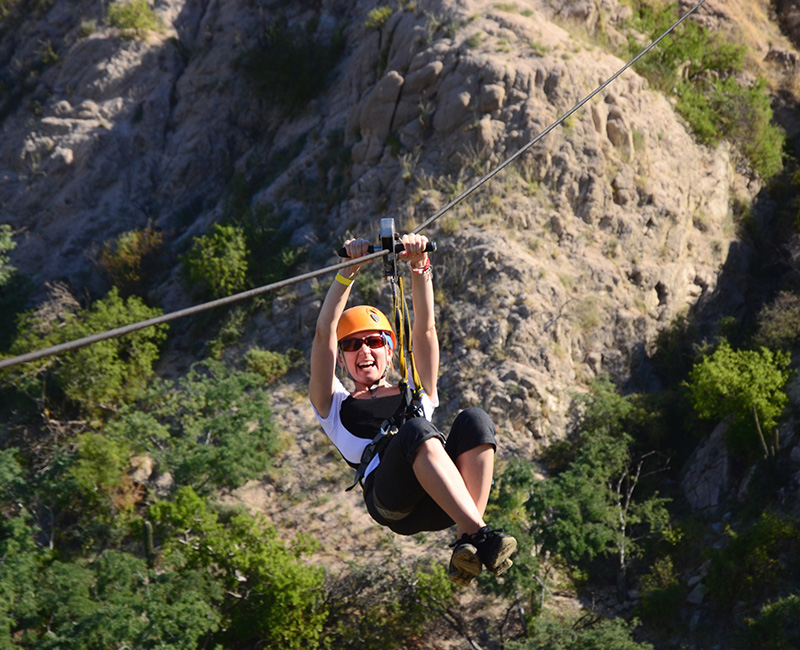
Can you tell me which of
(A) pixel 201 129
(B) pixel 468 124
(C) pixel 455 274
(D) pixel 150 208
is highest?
(B) pixel 468 124

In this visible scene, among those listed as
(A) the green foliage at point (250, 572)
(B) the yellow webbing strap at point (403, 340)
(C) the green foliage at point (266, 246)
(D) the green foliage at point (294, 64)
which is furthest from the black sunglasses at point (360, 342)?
(D) the green foliage at point (294, 64)

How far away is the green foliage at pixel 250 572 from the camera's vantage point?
39.8 ft

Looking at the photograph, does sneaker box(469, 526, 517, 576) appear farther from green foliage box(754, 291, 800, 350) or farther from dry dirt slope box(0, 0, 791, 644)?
green foliage box(754, 291, 800, 350)

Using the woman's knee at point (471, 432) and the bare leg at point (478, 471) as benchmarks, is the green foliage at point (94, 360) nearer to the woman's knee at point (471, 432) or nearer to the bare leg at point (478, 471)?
the woman's knee at point (471, 432)

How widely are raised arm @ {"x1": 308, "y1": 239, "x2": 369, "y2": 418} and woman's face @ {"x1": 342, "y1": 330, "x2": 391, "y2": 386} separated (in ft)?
0.81

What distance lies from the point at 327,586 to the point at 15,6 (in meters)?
23.3

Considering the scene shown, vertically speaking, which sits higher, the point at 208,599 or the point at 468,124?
the point at 468,124

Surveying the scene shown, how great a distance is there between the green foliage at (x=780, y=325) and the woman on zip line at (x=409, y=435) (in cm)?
1154

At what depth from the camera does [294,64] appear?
21.3m

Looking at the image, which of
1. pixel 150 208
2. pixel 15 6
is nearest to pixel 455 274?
pixel 150 208

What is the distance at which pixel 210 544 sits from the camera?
41.4 feet

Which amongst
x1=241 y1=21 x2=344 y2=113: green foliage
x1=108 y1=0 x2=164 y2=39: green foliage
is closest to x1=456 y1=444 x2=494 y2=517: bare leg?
x1=241 y1=21 x2=344 y2=113: green foliage

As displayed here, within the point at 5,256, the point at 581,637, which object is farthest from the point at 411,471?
the point at 5,256

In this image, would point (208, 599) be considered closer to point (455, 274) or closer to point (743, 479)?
point (455, 274)
